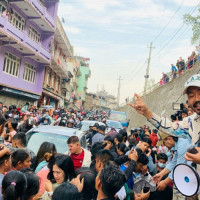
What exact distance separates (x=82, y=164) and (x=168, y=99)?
→ 1885 centimetres

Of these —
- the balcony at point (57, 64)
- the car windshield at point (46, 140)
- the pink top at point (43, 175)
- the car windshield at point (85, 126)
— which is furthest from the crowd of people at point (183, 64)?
the pink top at point (43, 175)

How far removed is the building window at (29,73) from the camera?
21.1 metres

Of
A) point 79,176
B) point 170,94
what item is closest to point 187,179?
point 79,176

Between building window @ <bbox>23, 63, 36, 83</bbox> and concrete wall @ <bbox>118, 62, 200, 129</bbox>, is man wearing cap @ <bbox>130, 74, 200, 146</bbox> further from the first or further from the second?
building window @ <bbox>23, 63, 36, 83</bbox>

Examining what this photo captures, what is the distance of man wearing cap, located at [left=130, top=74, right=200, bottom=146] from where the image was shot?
2309mm

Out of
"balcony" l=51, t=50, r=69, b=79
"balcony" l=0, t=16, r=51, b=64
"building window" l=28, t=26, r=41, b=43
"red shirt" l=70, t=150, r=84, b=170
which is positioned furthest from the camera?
"balcony" l=51, t=50, r=69, b=79

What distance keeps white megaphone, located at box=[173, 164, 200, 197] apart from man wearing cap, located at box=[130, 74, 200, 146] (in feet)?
1.13

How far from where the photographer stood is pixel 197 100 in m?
2.29

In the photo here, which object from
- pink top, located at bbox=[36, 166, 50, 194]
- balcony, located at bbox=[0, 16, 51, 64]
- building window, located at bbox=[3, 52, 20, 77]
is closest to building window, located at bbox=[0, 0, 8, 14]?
balcony, located at bbox=[0, 16, 51, 64]

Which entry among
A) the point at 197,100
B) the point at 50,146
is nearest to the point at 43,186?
the point at 50,146

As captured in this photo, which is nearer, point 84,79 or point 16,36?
point 16,36

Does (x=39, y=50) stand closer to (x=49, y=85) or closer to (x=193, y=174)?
(x=49, y=85)

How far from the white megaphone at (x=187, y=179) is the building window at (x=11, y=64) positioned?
17.3 metres

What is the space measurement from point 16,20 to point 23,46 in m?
2.29
